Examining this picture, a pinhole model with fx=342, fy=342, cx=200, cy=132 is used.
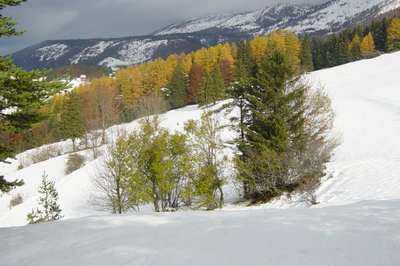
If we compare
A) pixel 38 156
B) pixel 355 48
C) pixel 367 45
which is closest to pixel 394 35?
pixel 367 45

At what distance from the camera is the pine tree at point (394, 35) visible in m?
71.9

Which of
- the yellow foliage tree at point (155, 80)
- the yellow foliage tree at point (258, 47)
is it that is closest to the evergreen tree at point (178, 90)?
the yellow foliage tree at point (155, 80)

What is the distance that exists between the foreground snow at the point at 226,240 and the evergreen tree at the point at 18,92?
8.54 feet

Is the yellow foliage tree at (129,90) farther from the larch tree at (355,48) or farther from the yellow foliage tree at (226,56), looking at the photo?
the larch tree at (355,48)

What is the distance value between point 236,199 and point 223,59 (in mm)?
53687

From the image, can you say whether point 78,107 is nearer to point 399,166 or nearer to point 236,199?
point 236,199

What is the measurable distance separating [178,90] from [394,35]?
156 feet

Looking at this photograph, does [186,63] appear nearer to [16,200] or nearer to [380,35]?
[380,35]

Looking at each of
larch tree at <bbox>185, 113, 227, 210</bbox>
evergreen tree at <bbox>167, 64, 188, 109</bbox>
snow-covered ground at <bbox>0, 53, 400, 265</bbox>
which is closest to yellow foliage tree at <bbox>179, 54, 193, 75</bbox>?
evergreen tree at <bbox>167, 64, 188, 109</bbox>

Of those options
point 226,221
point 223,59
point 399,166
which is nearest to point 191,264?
point 226,221

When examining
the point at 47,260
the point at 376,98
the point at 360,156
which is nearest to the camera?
the point at 47,260

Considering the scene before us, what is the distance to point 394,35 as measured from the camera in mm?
72875

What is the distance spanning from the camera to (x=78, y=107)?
2074 inches

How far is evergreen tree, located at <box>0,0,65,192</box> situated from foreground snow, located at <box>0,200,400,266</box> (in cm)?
260
